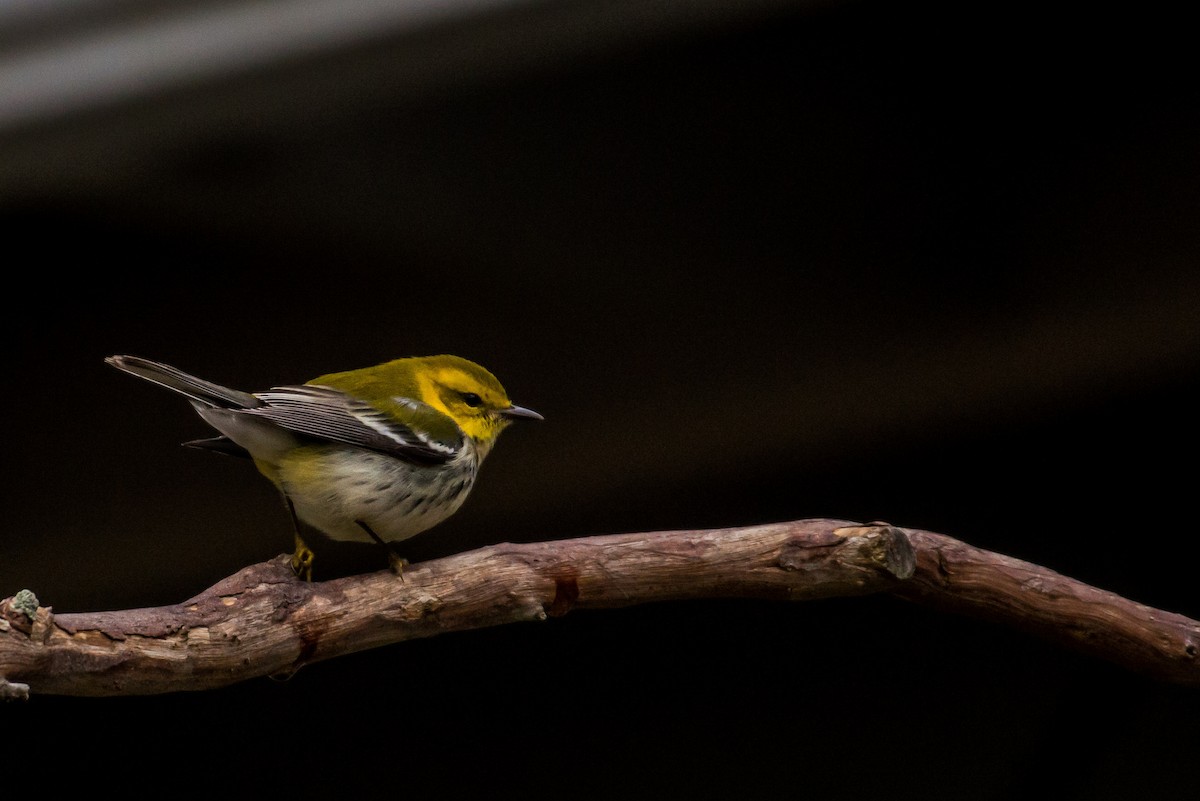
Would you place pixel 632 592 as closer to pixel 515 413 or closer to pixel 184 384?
pixel 515 413

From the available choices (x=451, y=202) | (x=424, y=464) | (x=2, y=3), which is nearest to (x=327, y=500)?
(x=424, y=464)

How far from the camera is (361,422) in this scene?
1929mm

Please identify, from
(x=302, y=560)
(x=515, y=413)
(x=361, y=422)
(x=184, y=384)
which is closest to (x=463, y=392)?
(x=515, y=413)

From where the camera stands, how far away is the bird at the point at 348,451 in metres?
1.83

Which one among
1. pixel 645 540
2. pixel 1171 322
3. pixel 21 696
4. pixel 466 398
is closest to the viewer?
pixel 21 696

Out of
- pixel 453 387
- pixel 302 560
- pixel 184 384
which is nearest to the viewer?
pixel 184 384

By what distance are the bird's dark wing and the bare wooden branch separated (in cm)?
23

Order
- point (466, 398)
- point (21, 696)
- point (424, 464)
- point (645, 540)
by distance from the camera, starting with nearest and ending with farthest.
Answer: point (21, 696) → point (645, 540) → point (424, 464) → point (466, 398)

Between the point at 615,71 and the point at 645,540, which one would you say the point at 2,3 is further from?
the point at 645,540

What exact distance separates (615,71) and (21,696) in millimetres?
1952

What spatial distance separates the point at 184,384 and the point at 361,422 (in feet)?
1.08

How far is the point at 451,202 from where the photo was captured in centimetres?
286

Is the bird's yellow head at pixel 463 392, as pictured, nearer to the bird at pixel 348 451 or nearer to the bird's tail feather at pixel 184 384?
the bird at pixel 348 451

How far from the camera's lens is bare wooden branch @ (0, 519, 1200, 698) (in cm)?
166
